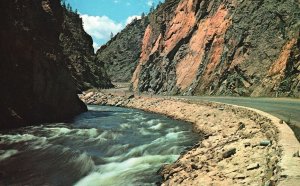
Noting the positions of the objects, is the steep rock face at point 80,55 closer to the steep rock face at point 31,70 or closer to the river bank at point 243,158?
the steep rock face at point 31,70

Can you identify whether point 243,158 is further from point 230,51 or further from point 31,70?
point 230,51

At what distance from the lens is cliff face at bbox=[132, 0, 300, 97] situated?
32.7 m

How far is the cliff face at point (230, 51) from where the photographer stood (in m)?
32.7

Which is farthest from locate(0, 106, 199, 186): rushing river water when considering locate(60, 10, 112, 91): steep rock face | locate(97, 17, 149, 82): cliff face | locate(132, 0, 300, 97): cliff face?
locate(97, 17, 149, 82): cliff face

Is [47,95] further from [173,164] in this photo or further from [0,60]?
[173,164]

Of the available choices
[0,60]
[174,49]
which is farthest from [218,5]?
[0,60]

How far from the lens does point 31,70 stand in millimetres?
31062

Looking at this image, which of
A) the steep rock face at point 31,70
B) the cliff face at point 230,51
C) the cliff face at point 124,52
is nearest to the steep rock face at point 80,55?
the cliff face at point 230,51

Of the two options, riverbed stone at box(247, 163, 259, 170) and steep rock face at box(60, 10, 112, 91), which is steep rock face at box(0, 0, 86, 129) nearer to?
riverbed stone at box(247, 163, 259, 170)

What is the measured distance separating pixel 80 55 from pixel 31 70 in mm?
58802

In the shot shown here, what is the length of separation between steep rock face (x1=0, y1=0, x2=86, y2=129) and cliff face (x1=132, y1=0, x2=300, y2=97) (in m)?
15.9

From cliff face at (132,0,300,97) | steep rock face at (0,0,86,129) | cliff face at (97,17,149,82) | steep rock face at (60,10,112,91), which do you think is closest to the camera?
steep rock face at (0,0,86,129)

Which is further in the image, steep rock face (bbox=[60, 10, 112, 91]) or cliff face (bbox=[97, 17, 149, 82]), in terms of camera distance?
cliff face (bbox=[97, 17, 149, 82])

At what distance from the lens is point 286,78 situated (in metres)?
30.4
